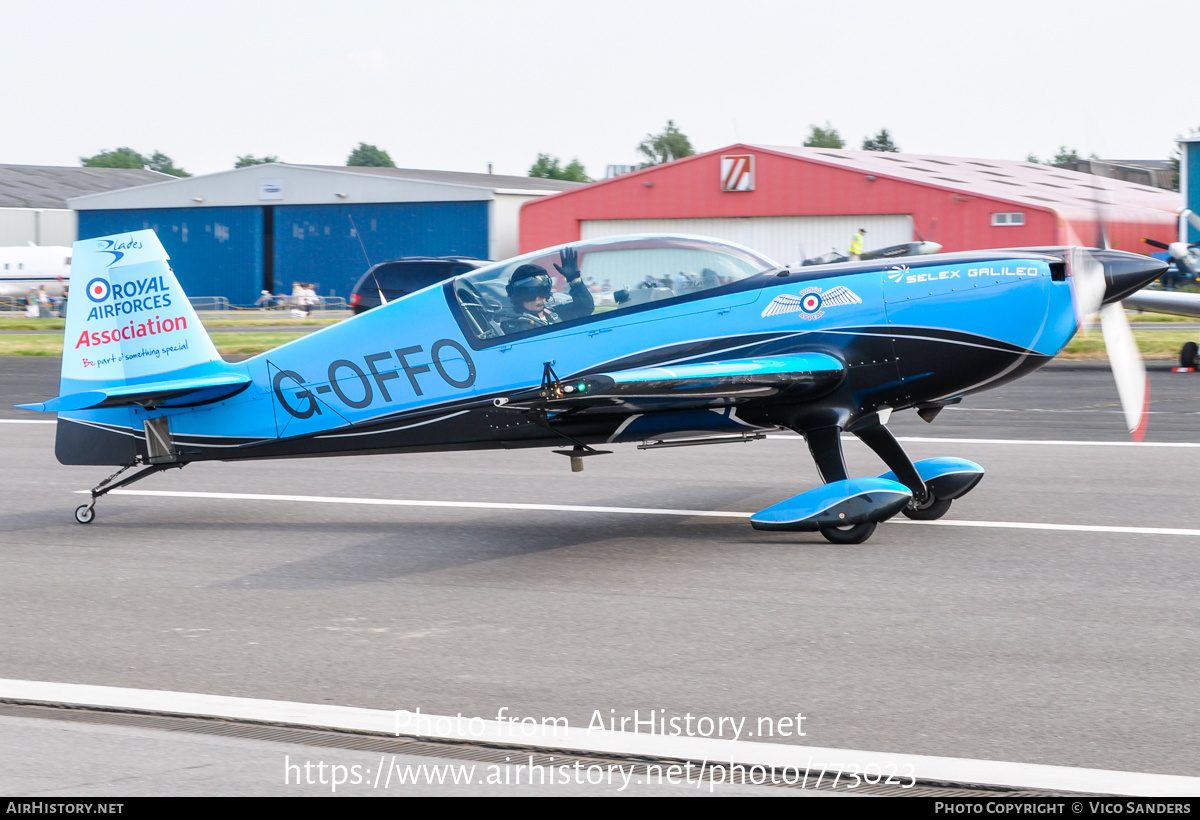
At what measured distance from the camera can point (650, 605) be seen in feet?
21.1

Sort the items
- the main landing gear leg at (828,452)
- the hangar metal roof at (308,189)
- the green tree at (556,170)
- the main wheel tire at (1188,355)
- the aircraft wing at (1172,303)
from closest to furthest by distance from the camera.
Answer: the main landing gear leg at (828,452) < the aircraft wing at (1172,303) < the main wheel tire at (1188,355) < the hangar metal roof at (308,189) < the green tree at (556,170)

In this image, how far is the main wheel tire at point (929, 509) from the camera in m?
8.51

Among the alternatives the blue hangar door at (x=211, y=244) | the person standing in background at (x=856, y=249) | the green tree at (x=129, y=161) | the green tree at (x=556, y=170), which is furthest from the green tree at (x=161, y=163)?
the person standing in background at (x=856, y=249)

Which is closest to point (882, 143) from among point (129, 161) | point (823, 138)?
point (823, 138)

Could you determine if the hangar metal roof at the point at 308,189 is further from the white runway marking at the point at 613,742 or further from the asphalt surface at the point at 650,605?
the white runway marking at the point at 613,742

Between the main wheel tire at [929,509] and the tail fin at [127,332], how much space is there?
4.63 m

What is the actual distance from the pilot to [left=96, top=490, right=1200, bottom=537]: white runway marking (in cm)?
168

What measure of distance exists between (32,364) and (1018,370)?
71.2ft

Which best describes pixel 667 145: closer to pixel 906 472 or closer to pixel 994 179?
pixel 994 179

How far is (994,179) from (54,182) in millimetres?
51183

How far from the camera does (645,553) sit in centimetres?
773

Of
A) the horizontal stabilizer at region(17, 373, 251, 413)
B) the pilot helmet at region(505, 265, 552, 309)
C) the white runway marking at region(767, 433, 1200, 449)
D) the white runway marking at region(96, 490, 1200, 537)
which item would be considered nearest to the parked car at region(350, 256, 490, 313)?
the white runway marking at region(767, 433, 1200, 449)

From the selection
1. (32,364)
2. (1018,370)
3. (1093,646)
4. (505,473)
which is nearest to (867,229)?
(32,364)
